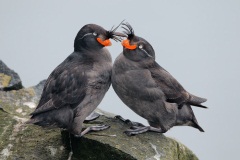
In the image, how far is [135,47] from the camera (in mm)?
8211

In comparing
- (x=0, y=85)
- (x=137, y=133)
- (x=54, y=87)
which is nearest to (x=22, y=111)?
(x=0, y=85)

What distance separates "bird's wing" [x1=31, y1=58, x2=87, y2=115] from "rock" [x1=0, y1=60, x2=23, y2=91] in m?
2.08

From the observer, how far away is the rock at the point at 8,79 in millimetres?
9914

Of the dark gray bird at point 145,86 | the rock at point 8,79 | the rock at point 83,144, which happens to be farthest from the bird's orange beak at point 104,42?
the rock at point 8,79

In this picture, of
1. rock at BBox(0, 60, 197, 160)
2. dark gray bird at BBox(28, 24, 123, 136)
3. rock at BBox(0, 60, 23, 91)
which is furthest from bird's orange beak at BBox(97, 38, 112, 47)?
Answer: rock at BBox(0, 60, 23, 91)

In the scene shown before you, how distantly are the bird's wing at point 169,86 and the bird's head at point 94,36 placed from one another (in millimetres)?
799

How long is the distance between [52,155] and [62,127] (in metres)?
0.47

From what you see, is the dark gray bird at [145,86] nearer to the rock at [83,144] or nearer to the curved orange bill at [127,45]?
the curved orange bill at [127,45]

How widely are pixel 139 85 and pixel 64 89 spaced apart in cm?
115

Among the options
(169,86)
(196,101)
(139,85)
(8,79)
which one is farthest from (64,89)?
(8,79)

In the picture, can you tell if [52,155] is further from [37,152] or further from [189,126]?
[189,126]

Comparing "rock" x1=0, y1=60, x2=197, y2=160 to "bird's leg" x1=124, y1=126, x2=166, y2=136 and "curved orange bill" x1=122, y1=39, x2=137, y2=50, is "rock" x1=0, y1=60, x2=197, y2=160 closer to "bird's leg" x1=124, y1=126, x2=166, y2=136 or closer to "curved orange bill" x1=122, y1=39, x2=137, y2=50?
"bird's leg" x1=124, y1=126, x2=166, y2=136

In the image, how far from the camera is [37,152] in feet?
26.3

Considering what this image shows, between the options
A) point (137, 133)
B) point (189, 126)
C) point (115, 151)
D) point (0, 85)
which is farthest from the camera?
point (0, 85)
